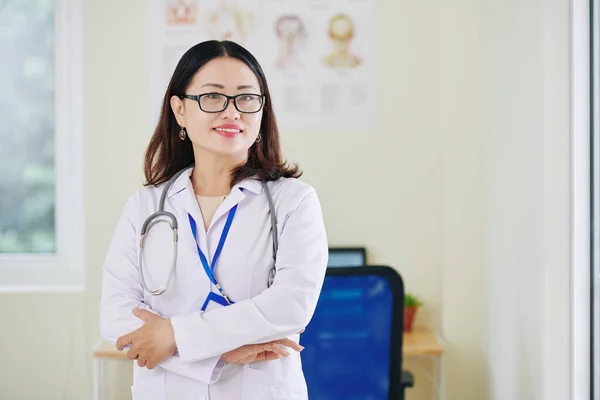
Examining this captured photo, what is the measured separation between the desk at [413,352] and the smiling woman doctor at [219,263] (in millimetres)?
1211

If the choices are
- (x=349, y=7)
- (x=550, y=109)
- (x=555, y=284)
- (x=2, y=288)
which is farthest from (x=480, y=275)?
(x=2, y=288)

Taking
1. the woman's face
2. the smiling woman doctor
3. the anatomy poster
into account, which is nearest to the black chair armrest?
the smiling woman doctor

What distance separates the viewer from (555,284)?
199cm

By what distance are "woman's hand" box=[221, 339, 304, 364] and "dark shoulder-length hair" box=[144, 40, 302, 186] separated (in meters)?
0.35

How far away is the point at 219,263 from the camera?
140 cm

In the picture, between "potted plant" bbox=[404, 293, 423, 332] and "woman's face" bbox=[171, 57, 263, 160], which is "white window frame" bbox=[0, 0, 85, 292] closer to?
"potted plant" bbox=[404, 293, 423, 332]

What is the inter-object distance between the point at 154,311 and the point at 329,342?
0.77m

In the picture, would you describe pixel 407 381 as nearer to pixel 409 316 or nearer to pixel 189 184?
pixel 409 316

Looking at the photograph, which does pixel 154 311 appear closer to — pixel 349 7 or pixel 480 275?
pixel 480 275

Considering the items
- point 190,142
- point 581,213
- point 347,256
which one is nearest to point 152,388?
point 190,142

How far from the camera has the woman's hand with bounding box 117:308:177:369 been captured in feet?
4.44

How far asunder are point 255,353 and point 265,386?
0.25 ft

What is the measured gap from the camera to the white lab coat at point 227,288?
134cm

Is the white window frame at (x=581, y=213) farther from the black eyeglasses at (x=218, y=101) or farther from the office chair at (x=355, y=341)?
the black eyeglasses at (x=218, y=101)
